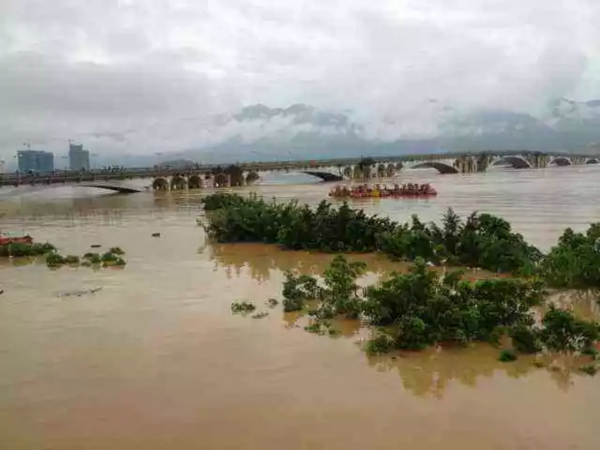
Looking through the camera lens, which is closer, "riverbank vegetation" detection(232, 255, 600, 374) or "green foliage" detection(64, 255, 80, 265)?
"riverbank vegetation" detection(232, 255, 600, 374)

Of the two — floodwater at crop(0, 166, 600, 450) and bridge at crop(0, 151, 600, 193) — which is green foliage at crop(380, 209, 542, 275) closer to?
floodwater at crop(0, 166, 600, 450)

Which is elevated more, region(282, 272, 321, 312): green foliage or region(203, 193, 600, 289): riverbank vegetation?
region(203, 193, 600, 289): riverbank vegetation

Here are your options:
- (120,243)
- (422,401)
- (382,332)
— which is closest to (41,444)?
(422,401)

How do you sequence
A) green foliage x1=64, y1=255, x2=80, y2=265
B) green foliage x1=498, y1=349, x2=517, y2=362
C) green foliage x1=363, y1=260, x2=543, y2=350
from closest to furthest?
green foliage x1=498, y1=349, x2=517, y2=362 → green foliage x1=363, y1=260, x2=543, y2=350 → green foliage x1=64, y1=255, x2=80, y2=265

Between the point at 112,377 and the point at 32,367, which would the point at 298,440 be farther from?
the point at 32,367

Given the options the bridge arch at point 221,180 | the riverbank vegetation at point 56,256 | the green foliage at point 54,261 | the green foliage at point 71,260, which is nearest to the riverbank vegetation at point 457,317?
the riverbank vegetation at point 56,256

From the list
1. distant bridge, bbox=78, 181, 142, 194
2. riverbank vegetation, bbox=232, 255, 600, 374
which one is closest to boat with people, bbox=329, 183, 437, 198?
distant bridge, bbox=78, 181, 142, 194

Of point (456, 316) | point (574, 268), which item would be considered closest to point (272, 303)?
point (456, 316)
